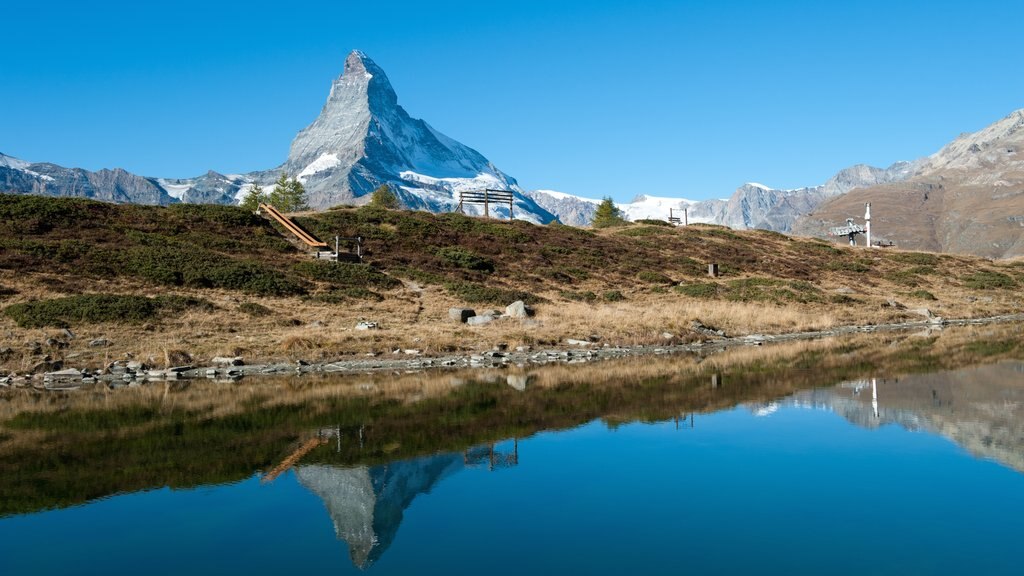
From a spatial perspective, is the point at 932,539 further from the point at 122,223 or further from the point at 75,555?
the point at 122,223

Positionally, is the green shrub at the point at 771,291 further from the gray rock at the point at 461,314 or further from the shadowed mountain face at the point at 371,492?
the shadowed mountain face at the point at 371,492

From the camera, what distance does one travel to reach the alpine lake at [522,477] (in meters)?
10.0

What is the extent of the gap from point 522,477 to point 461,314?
85.2 ft

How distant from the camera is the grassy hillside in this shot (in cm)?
3450

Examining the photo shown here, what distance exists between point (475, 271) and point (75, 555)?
→ 4681 centimetres

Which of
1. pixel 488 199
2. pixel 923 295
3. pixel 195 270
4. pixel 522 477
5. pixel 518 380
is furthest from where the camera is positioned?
pixel 488 199

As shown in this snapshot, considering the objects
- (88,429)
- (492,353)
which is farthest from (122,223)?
(88,429)

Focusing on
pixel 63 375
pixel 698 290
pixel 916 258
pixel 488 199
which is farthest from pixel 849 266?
pixel 63 375

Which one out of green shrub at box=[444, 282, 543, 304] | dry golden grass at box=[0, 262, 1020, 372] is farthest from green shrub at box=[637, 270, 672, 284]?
green shrub at box=[444, 282, 543, 304]

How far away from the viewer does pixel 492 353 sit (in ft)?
106

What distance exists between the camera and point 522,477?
14.0m

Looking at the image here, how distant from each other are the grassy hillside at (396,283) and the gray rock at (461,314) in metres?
1.33

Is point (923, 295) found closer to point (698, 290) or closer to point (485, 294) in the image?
point (698, 290)

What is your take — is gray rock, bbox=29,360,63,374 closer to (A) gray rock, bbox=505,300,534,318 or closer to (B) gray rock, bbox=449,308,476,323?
(B) gray rock, bbox=449,308,476,323
